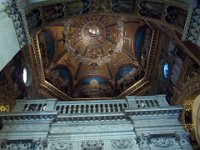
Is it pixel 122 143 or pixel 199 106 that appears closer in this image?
pixel 122 143

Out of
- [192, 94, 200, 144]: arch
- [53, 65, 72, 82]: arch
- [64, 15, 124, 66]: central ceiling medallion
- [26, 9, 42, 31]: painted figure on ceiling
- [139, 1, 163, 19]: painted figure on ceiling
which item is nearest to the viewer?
[26, 9, 42, 31]: painted figure on ceiling

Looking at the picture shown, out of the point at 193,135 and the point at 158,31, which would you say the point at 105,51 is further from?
the point at 193,135

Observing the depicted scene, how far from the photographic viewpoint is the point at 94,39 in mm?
21297

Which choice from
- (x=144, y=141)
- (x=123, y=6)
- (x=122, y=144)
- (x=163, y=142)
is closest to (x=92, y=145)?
(x=122, y=144)

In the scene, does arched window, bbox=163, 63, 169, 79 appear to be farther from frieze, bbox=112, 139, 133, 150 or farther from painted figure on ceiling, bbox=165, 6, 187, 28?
frieze, bbox=112, 139, 133, 150

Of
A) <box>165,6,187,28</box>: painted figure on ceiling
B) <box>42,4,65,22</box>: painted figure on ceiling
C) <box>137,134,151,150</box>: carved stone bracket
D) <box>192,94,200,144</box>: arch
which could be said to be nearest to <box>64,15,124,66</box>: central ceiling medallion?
<box>192,94,200,144</box>: arch

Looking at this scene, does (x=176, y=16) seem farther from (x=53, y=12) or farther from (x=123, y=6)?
(x=53, y=12)

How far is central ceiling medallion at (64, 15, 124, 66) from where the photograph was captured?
20.0m

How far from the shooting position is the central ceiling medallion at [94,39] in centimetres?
1998


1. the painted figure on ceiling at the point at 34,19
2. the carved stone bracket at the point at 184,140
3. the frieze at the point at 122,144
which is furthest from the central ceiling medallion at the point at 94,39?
the carved stone bracket at the point at 184,140

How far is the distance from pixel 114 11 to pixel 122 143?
216 inches

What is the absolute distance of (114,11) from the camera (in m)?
10.3

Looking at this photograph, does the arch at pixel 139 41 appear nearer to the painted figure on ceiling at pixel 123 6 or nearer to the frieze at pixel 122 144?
the painted figure on ceiling at pixel 123 6

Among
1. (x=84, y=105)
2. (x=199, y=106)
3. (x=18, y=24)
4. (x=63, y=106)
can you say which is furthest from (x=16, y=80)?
(x=199, y=106)
